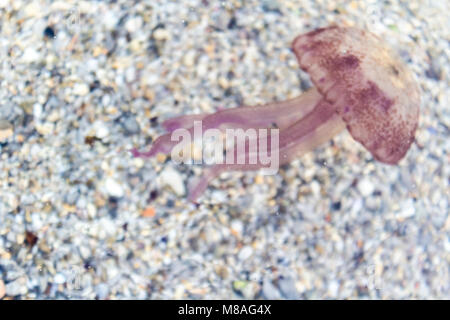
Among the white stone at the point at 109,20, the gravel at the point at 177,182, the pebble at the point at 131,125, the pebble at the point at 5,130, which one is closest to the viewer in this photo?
the gravel at the point at 177,182

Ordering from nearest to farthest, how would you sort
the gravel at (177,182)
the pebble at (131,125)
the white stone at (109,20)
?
the gravel at (177,182)
the pebble at (131,125)
the white stone at (109,20)

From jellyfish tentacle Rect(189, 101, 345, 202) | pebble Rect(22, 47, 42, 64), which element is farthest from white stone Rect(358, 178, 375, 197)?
pebble Rect(22, 47, 42, 64)

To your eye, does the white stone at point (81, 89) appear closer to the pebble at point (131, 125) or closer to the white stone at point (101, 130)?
the white stone at point (101, 130)

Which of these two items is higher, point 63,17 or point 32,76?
point 63,17

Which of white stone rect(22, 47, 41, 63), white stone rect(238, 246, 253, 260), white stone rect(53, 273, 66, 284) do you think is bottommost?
white stone rect(53, 273, 66, 284)

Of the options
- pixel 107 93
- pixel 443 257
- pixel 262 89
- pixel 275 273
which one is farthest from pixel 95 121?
pixel 443 257

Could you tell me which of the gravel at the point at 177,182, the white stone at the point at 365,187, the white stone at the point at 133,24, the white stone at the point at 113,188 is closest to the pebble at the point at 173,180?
the gravel at the point at 177,182

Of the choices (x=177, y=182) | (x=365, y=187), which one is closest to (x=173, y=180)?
(x=177, y=182)

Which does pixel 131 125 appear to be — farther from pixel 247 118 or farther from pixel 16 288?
pixel 16 288

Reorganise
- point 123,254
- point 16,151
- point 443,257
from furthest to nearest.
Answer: point 443,257
point 16,151
point 123,254

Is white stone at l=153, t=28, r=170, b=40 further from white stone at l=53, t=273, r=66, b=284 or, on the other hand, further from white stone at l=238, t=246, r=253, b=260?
white stone at l=53, t=273, r=66, b=284

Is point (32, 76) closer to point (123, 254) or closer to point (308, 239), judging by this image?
point (123, 254)
